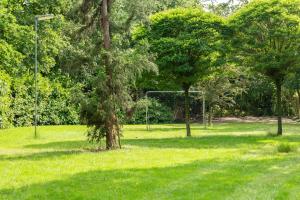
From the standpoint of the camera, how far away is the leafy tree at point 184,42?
2288 cm

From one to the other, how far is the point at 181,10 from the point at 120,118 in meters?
7.90

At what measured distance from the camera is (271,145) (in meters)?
18.7

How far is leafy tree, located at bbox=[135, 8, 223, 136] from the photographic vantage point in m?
22.9

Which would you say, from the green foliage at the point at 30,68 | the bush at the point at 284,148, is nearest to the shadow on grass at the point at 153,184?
the bush at the point at 284,148

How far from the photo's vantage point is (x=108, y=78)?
16953 mm

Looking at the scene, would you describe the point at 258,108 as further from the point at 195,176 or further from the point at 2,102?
the point at 195,176

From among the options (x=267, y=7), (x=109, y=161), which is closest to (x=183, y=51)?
(x=267, y=7)

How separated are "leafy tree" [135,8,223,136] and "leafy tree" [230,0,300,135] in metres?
1.11

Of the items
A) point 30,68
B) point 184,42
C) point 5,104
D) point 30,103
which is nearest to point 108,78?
point 184,42

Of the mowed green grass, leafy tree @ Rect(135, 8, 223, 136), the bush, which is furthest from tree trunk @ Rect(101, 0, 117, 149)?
the bush

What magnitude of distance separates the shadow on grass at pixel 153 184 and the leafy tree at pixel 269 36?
1044 cm

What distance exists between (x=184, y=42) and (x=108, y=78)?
681 cm

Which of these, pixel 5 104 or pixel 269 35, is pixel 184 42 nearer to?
pixel 269 35

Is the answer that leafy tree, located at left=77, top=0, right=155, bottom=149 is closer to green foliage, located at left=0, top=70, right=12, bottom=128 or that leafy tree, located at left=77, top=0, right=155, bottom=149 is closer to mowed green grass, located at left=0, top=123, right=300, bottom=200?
mowed green grass, located at left=0, top=123, right=300, bottom=200
